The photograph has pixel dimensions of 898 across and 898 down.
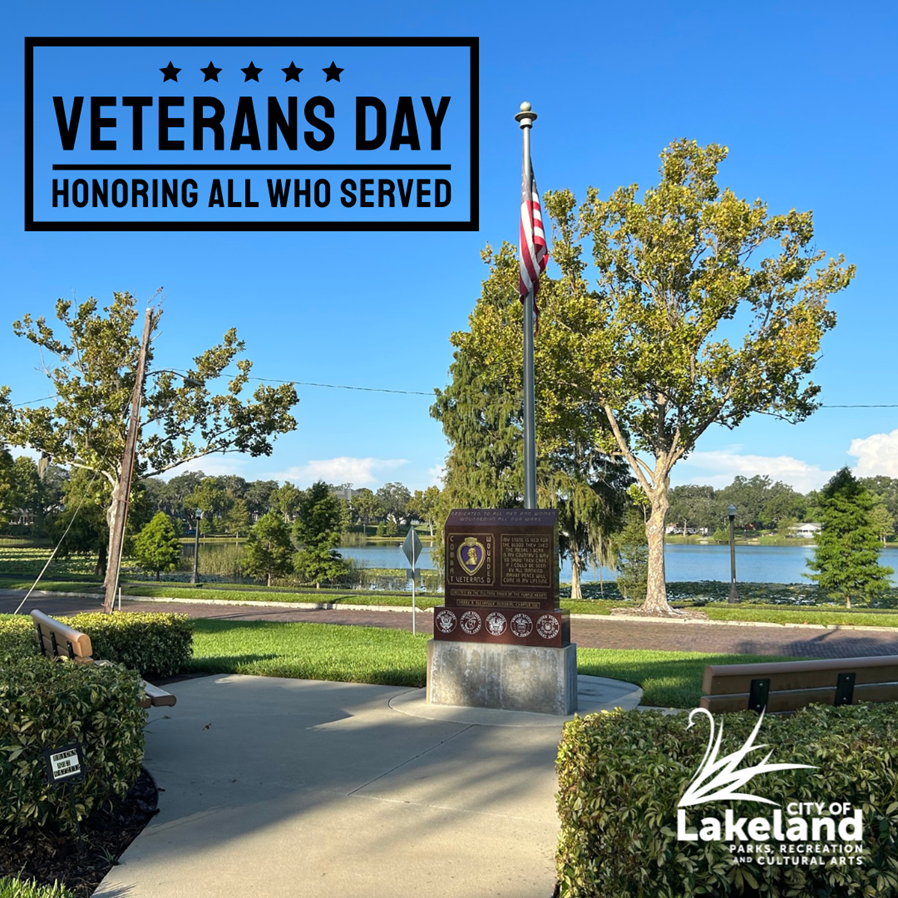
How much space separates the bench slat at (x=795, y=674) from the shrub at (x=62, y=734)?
3.40 m

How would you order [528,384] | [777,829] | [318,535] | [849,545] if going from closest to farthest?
[777,829], [528,384], [849,545], [318,535]

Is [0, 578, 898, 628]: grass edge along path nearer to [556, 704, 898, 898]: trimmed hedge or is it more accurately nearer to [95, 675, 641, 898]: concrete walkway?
[95, 675, 641, 898]: concrete walkway

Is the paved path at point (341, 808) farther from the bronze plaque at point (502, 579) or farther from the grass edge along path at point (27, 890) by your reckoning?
the bronze plaque at point (502, 579)

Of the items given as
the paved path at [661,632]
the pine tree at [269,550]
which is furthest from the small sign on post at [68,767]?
the pine tree at [269,550]

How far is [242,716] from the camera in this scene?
785 cm

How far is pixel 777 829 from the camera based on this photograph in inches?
132

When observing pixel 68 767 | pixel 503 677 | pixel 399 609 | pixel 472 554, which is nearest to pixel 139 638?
pixel 472 554

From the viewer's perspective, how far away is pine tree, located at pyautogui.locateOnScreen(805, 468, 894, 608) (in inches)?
1105

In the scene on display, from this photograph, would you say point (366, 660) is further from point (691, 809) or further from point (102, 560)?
point (102, 560)

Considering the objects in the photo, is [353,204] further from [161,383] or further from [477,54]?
[161,383]

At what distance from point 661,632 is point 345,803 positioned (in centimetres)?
1565

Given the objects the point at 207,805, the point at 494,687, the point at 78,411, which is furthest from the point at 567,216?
the point at 207,805

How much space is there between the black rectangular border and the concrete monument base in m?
4.44

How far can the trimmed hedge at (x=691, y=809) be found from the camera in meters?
3.32
